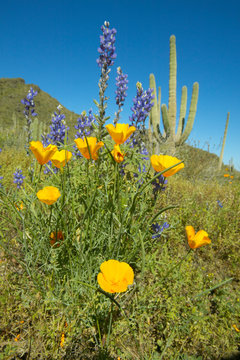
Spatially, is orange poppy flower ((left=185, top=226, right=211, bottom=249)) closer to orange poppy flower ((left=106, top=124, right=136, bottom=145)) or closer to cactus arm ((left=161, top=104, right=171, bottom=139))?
orange poppy flower ((left=106, top=124, right=136, bottom=145))

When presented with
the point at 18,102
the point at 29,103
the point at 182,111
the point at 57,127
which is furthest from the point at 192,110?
the point at 18,102

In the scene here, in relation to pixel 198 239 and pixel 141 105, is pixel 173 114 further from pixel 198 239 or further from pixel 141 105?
pixel 198 239

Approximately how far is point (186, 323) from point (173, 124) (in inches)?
302

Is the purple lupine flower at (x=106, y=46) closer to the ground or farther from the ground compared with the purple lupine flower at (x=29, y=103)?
farther from the ground

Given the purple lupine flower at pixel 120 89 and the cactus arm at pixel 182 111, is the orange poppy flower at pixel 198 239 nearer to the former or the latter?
the purple lupine flower at pixel 120 89

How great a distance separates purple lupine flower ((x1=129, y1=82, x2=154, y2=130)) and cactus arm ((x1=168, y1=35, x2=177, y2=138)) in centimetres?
646

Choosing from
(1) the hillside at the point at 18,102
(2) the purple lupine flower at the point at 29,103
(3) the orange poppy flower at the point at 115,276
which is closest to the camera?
(3) the orange poppy flower at the point at 115,276

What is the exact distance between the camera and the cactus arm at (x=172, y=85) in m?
7.62

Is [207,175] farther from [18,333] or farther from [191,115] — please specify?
[18,333]

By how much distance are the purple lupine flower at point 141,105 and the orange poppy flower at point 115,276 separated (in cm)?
132

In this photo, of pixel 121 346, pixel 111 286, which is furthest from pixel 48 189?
pixel 121 346

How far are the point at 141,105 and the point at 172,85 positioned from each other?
6994 millimetres

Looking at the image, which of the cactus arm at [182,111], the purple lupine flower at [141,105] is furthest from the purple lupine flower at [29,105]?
the cactus arm at [182,111]

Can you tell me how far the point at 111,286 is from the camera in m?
0.74
